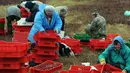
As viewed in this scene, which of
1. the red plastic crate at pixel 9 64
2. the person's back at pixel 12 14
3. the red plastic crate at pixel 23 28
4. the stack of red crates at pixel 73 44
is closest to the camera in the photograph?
the red plastic crate at pixel 9 64

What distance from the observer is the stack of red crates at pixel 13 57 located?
7.68m

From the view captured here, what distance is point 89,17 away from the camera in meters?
19.4

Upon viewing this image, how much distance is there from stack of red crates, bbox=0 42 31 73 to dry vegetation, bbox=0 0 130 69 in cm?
291

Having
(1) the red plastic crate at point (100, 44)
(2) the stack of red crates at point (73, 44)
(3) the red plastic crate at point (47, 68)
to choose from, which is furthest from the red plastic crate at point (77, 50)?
(3) the red plastic crate at point (47, 68)

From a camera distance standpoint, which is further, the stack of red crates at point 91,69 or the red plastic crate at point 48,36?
the red plastic crate at point 48,36

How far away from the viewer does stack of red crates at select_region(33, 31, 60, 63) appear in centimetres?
1010

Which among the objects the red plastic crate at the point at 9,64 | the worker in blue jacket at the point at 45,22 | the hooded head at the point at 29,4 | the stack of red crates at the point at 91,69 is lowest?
the stack of red crates at the point at 91,69

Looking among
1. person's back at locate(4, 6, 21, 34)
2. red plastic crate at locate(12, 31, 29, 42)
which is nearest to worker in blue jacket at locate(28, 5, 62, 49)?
red plastic crate at locate(12, 31, 29, 42)

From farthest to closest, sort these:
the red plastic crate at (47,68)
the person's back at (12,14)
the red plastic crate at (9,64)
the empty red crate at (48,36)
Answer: the person's back at (12,14), the empty red crate at (48,36), the red plastic crate at (47,68), the red plastic crate at (9,64)

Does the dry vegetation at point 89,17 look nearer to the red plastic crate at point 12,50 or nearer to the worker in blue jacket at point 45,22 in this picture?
the worker in blue jacket at point 45,22

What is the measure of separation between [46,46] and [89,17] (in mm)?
9334

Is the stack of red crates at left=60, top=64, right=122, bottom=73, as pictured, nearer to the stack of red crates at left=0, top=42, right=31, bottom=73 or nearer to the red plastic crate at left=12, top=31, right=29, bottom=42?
the stack of red crates at left=0, top=42, right=31, bottom=73

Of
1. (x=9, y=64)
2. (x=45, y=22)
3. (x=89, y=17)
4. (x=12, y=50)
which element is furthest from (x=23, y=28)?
(x=89, y=17)

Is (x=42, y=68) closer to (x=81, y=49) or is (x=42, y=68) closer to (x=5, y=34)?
(x=81, y=49)
